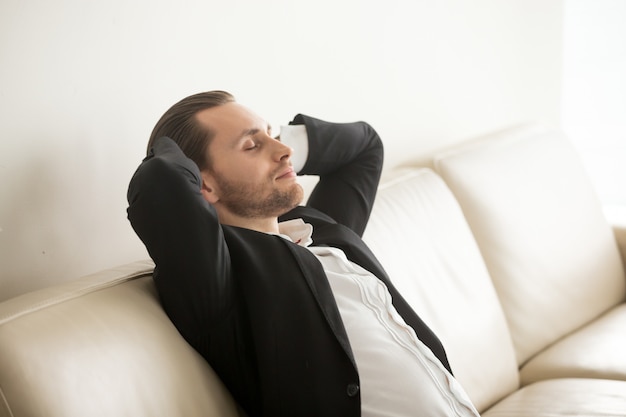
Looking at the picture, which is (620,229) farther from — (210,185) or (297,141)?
(210,185)

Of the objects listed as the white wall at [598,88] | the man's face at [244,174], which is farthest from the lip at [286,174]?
the white wall at [598,88]

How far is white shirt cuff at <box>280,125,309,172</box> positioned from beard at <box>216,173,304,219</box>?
231 mm

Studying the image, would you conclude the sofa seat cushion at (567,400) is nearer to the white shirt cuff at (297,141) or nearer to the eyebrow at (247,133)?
the white shirt cuff at (297,141)

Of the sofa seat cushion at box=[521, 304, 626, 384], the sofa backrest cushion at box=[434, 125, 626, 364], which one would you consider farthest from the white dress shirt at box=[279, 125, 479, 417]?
the sofa backrest cushion at box=[434, 125, 626, 364]

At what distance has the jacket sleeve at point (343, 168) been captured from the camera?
1.89 meters

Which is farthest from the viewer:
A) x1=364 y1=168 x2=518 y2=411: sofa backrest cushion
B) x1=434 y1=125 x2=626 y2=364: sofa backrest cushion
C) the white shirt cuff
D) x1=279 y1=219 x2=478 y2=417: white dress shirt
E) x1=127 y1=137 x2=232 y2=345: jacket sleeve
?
x1=434 y1=125 x2=626 y2=364: sofa backrest cushion

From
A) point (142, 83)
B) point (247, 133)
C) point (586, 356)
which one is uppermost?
point (142, 83)

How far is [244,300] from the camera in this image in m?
1.43

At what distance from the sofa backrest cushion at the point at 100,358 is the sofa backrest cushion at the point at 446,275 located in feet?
2.42

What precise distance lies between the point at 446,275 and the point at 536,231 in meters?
0.44

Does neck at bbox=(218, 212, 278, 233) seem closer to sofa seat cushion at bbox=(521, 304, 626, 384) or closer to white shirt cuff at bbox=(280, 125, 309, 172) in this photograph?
white shirt cuff at bbox=(280, 125, 309, 172)

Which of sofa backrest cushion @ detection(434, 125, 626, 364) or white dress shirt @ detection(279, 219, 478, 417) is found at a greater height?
white dress shirt @ detection(279, 219, 478, 417)

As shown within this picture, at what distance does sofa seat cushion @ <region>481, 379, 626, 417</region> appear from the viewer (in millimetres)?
1869

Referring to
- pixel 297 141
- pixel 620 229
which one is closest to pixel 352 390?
pixel 297 141
